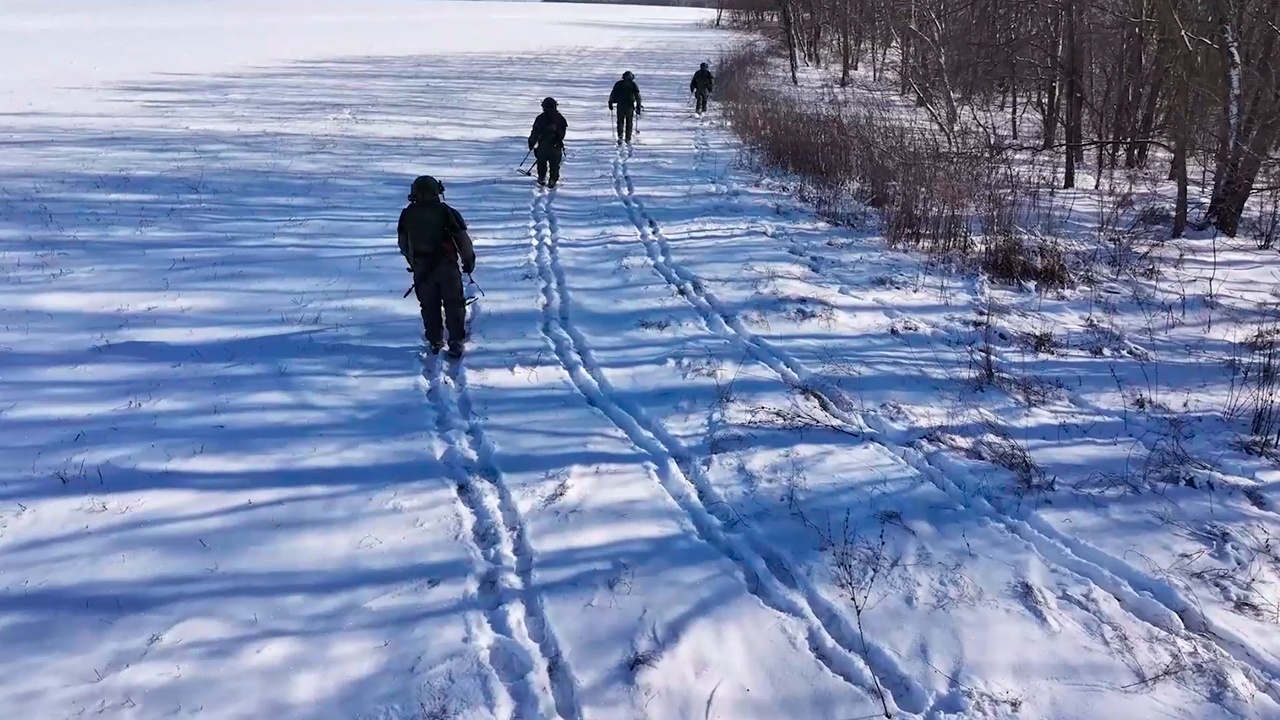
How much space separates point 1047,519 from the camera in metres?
4.53

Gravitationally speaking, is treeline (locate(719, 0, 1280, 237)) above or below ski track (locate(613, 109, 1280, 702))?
above

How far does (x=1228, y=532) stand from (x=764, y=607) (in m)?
3.01

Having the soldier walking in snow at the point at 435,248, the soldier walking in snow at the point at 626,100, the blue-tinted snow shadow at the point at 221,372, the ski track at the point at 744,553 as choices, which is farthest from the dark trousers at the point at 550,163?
the soldier walking in snow at the point at 435,248

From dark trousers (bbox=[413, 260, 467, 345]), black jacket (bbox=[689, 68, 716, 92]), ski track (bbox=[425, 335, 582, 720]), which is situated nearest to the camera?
ski track (bbox=[425, 335, 582, 720])

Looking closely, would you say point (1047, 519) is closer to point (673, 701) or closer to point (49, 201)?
point (673, 701)

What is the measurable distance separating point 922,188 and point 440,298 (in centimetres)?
776

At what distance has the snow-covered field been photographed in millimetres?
3408

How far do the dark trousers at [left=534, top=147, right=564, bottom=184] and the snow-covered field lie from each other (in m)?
2.64

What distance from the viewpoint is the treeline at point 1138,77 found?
10.4 metres

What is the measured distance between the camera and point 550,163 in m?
12.6

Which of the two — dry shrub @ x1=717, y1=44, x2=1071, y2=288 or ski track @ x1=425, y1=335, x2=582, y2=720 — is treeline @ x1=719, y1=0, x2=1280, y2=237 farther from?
ski track @ x1=425, y1=335, x2=582, y2=720

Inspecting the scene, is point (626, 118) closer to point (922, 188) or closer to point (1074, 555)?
point (922, 188)

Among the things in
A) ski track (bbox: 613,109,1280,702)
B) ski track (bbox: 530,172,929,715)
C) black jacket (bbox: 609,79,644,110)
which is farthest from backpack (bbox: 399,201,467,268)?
black jacket (bbox: 609,79,644,110)

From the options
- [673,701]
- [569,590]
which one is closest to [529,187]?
[569,590]
